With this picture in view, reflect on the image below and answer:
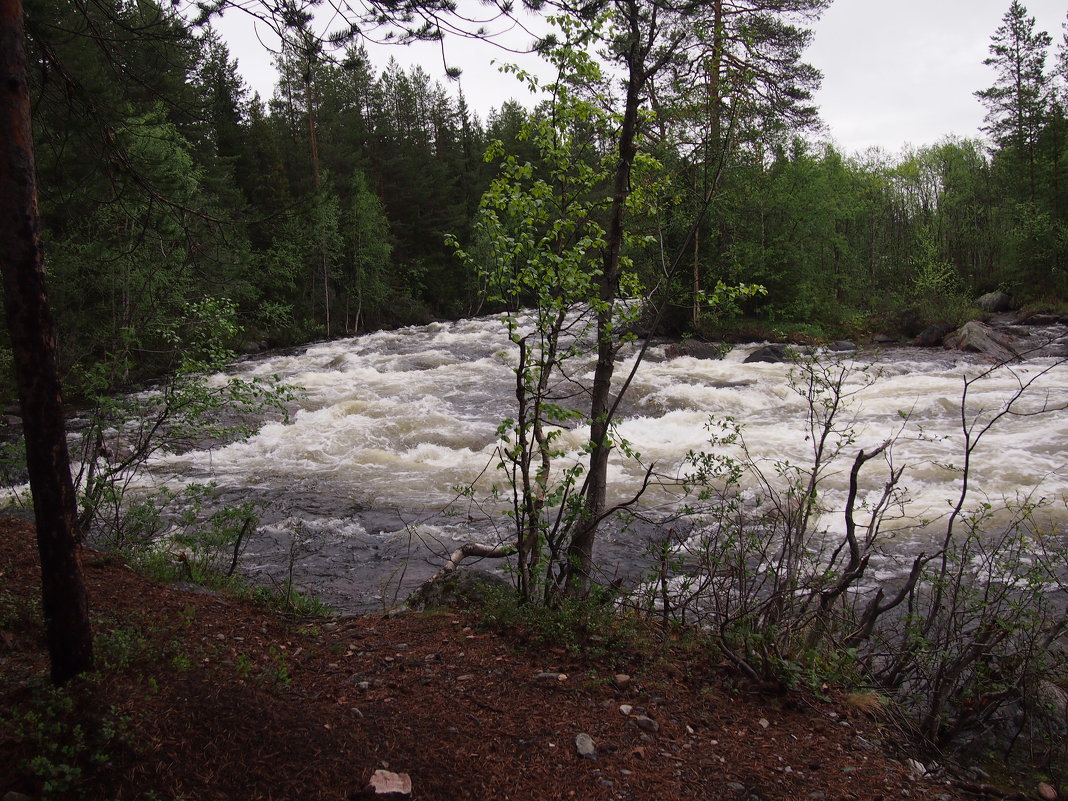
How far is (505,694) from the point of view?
11.9 ft

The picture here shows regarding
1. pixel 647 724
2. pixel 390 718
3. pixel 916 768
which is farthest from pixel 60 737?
pixel 916 768

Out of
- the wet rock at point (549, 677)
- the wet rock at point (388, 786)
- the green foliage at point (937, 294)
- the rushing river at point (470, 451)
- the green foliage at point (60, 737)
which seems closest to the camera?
the green foliage at point (60, 737)

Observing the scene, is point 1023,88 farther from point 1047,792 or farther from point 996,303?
point 1047,792

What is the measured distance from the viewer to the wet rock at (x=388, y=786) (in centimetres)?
261

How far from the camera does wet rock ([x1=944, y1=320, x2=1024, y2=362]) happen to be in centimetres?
2034

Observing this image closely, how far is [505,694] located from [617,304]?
257 cm

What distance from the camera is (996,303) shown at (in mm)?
28562

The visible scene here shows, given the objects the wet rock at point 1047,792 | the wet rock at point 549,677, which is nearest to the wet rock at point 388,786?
the wet rock at point 549,677

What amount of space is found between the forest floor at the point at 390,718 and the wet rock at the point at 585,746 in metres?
0.02

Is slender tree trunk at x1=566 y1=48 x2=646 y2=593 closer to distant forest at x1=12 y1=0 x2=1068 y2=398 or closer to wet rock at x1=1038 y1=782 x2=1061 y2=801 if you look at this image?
distant forest at x1=12 y1=0 x2=1068 y2=398

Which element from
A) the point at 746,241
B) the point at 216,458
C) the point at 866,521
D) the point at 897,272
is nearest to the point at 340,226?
the point at 746,241

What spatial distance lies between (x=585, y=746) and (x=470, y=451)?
8.86m

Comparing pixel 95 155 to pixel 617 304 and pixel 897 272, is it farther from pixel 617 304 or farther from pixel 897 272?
pixel 897 272

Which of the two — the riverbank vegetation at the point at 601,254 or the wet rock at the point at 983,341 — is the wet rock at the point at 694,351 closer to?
the riverbank vegetation at the point at 601,254
